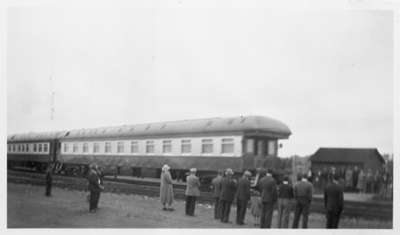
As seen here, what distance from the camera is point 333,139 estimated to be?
8.75m

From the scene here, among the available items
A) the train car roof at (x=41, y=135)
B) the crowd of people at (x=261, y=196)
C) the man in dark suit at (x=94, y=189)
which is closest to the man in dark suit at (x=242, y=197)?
the crowd of people at (x=261, y=196)

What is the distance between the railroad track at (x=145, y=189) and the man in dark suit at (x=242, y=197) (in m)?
0.59

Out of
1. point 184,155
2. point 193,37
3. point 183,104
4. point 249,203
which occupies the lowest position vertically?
point 249,203

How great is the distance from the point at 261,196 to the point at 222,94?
1810mm

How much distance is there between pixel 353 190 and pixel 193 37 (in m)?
3.75

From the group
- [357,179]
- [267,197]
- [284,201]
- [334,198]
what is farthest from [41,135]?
[357,179]

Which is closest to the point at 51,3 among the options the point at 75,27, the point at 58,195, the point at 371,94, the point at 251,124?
the point at 75,27

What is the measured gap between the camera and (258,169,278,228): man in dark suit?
837 cm

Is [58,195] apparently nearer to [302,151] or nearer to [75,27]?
[75,27]

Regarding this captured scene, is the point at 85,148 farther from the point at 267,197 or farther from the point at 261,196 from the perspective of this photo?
the point at 267,197

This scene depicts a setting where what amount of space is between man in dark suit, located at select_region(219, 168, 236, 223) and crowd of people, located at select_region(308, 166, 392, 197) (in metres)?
1.30

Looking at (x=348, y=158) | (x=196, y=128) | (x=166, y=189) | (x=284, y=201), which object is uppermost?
(x=196, y=128)

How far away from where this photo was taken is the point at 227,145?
9492 millimetres

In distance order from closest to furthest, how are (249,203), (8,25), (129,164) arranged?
(8,25) < (249,203) < (129,164)
